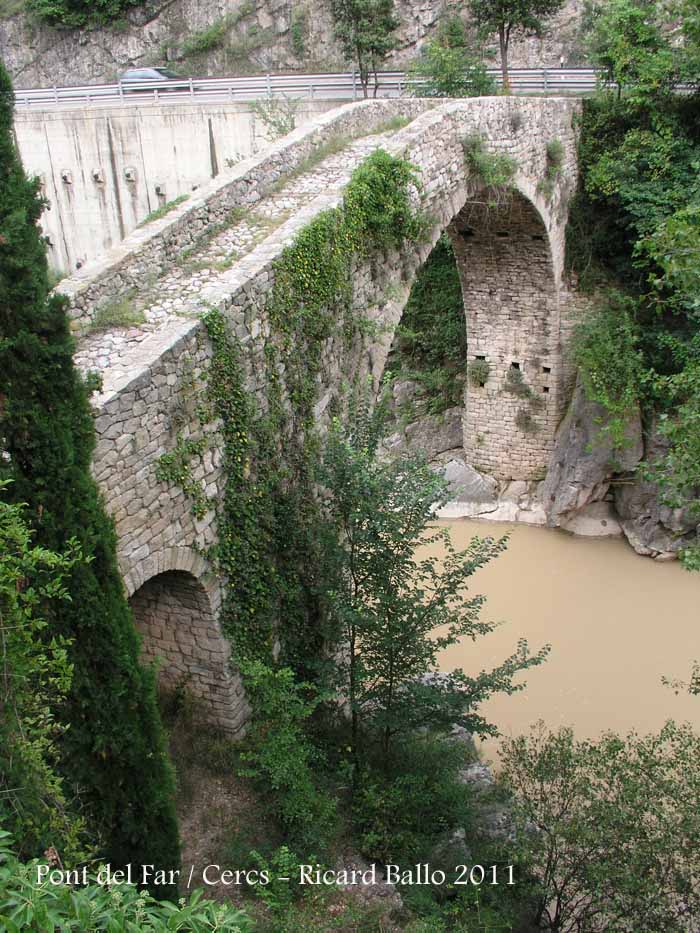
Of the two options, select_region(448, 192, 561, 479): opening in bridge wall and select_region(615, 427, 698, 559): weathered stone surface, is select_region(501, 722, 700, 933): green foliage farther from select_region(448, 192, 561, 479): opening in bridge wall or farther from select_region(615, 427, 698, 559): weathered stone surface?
select_region(448, 192, 561, 479): opening in bridge wall

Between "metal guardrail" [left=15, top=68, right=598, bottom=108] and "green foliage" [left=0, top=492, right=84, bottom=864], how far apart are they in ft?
43.9

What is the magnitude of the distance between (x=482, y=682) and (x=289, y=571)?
192 centimetres

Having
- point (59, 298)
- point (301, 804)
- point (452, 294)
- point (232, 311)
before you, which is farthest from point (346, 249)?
point (452, 294)

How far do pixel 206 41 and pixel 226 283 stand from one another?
19.8 meters

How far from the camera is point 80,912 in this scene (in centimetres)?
230

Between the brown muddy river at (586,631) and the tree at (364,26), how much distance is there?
9712mm

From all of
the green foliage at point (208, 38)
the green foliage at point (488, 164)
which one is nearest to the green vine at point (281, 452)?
the green foliage at point (488, 164)

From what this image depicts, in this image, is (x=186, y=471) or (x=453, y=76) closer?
(x=186, y=471)

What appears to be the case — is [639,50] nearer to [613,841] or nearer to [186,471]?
[186,471]

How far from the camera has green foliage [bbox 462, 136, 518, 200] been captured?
1030 cm

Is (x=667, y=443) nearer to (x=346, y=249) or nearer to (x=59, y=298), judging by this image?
(x=346, y=249)

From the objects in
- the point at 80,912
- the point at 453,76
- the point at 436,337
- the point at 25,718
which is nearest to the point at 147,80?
the point at 453,76

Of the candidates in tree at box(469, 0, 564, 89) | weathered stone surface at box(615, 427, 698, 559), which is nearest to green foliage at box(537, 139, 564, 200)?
tree at box(469, 0, 564, 89)

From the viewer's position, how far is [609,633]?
37.9 ft
